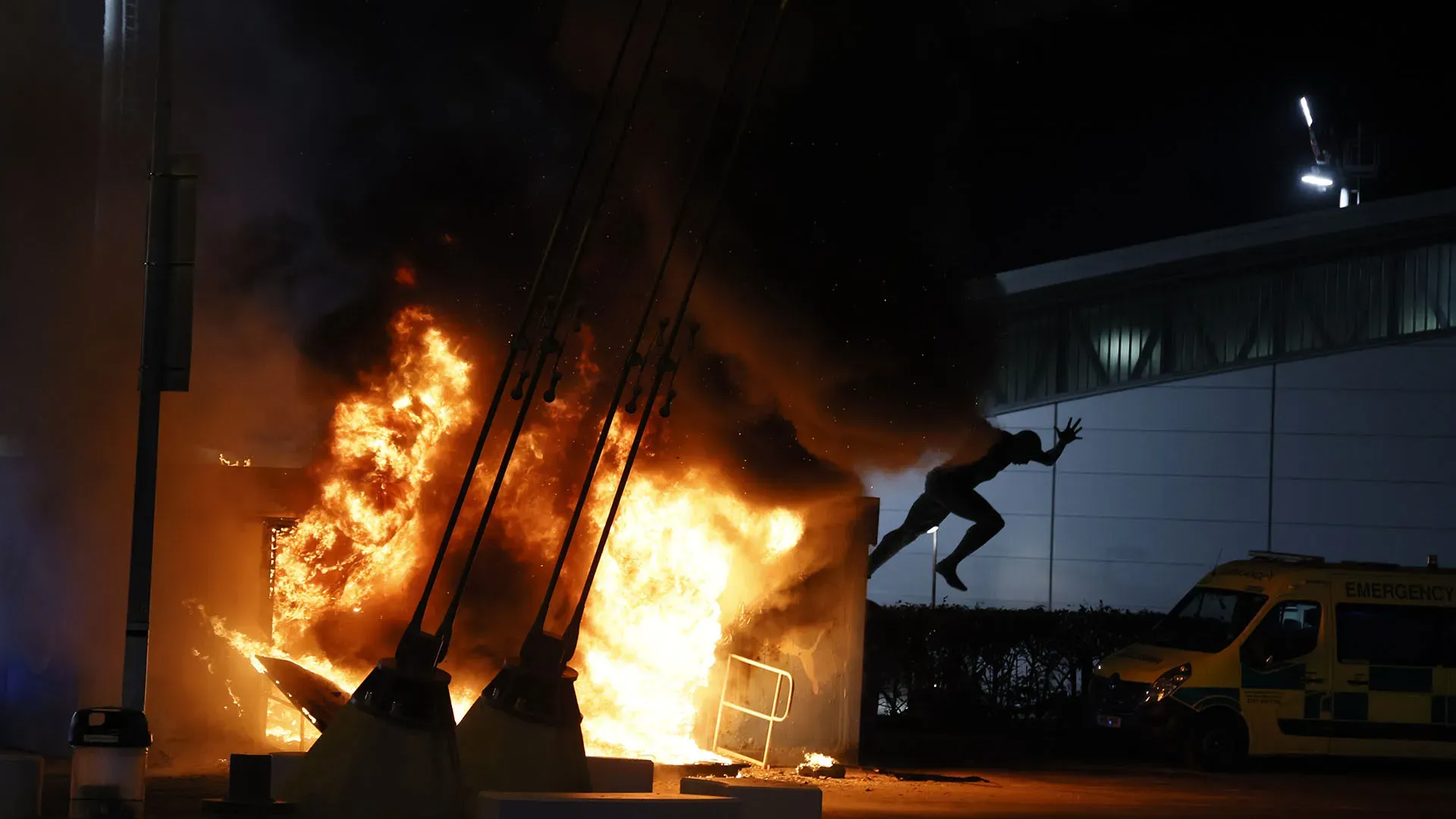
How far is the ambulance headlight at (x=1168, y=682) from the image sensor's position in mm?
15719

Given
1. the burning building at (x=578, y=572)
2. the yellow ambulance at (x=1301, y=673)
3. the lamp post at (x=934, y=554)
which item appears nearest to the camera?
the burning building at (x=578, y=572)

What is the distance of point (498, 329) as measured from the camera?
577 inches

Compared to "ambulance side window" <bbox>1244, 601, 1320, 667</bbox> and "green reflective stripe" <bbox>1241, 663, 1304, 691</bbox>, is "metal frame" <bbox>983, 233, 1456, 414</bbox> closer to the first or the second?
"ambulance side window" <bbox>1244, 601, 1320, 667</bbox>

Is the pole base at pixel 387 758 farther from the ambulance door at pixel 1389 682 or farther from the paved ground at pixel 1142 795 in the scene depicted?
the ambulance door at pixel 1389 682

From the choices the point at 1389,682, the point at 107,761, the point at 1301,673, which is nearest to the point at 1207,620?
the point at 1301,673

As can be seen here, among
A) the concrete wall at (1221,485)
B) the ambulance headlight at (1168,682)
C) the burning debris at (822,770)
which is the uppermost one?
the concrete wall at (1221,485)

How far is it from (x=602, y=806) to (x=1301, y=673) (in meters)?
9.86

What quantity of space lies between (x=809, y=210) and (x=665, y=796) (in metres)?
7.63

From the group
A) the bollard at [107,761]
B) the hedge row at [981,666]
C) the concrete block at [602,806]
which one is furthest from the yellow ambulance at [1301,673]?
the bollard at [107,761]

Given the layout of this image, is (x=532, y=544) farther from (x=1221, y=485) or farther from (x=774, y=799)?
(x=1221, y=485)

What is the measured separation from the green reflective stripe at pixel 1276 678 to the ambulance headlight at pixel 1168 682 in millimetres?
548

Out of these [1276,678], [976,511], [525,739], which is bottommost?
[525,739]

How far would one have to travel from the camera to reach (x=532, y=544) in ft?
46.5

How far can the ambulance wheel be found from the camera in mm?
15641
